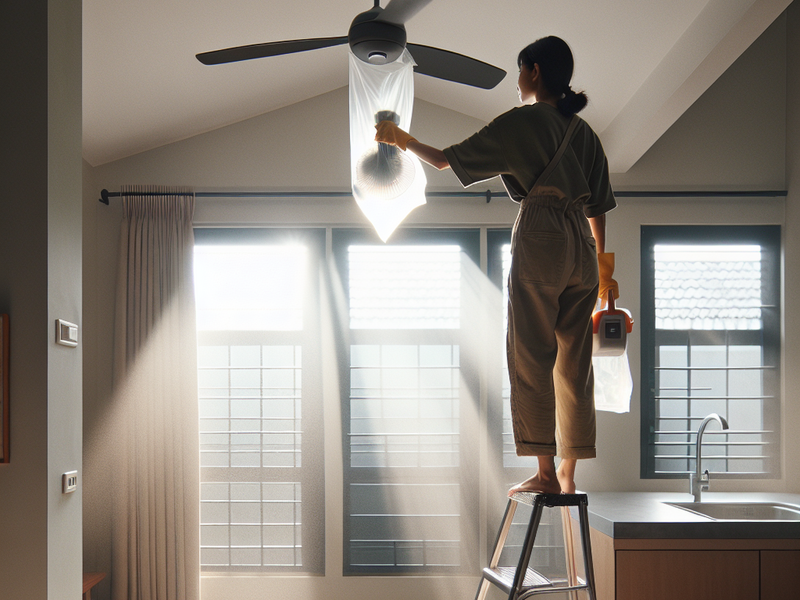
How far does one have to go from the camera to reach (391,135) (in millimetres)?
1630

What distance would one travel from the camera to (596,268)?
164cm

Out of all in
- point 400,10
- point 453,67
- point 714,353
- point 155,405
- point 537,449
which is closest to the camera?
point 537,449

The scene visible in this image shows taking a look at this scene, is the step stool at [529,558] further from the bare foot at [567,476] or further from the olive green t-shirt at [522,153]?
the olive green t-shirt at [522,153]

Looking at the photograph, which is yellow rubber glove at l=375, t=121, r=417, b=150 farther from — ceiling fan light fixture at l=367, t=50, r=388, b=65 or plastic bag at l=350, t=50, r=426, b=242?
ceiling fan light fixture at l=367, t=50, r=388, b=65

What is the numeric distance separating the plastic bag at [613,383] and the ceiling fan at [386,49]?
926mm

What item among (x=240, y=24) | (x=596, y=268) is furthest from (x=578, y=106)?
(x=240, y=24)

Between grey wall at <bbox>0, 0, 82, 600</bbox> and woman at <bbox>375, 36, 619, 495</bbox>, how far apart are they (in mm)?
924

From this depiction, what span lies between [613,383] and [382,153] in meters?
0.90

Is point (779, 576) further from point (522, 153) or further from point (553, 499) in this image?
point (522, 153)

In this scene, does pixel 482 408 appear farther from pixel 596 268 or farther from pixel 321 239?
pixel 596 268

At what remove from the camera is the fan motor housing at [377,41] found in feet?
5.65

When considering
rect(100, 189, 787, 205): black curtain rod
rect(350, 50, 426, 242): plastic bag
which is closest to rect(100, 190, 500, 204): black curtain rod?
rect(100, 189, 787, 205): black curtain rod

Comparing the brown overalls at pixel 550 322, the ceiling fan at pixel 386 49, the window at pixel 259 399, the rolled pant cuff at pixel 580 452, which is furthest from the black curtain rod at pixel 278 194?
the rolled pant cuff at pixel 580 452

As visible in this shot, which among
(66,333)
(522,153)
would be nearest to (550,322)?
(522,153)
